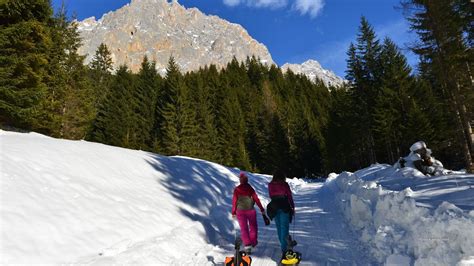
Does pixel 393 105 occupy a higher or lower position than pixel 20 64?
higher

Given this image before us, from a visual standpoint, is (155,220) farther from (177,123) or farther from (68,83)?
(177,123)

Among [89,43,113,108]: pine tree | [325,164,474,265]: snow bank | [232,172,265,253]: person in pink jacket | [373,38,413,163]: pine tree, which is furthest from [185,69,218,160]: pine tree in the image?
[232,172,265,253]: person in pink jacket

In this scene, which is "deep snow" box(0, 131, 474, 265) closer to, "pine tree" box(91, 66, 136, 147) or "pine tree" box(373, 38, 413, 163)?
"pine tree" box(373, 38, 413, 163)

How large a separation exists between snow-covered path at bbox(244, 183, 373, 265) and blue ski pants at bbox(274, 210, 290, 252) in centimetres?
39

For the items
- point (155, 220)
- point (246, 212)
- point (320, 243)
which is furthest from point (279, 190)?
point (155, 220)

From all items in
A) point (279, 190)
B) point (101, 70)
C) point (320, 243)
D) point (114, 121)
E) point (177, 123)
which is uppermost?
point (101, 70)

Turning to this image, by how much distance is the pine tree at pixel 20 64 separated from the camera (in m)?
16.6

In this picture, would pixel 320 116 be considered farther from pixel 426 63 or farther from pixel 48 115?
pixel 48 115

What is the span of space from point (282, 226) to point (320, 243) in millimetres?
1526

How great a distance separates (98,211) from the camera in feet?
26.1

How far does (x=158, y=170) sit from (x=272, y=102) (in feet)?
165

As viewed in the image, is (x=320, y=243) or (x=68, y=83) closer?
(x=320, y=243)

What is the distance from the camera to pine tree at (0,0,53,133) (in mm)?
16578

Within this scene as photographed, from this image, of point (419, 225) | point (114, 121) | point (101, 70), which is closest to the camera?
point (419, 225)
